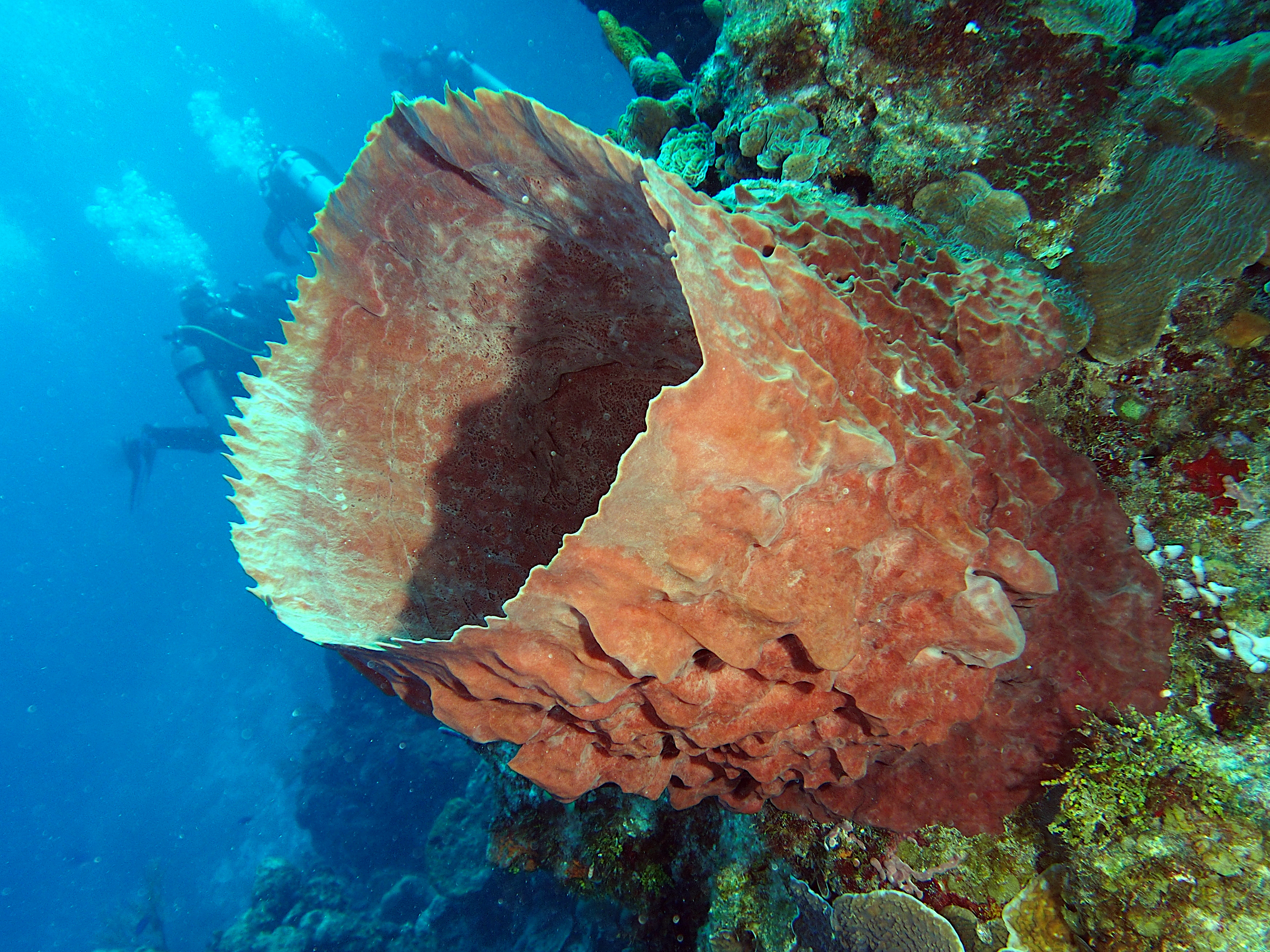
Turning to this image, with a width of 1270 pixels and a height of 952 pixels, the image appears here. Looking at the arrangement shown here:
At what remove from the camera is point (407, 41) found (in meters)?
79.9

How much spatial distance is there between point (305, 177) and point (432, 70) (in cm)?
1113

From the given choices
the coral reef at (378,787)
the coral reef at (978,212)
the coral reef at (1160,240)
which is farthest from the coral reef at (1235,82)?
the coral reef at (378,787)

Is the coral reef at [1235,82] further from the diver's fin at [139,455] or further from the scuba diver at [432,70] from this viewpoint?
the diver's fin at [139,455]

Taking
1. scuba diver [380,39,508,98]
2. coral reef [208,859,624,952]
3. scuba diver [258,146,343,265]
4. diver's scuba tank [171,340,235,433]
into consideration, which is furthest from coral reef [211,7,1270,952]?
scuba diver [380,39,508,98]

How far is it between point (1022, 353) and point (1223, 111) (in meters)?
1.02

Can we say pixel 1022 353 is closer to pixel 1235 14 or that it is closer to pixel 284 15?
pixel 1235 14

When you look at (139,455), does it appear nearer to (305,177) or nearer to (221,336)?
(221,336)

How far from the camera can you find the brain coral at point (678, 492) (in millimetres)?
1350

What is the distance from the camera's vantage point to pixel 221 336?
15812 mm

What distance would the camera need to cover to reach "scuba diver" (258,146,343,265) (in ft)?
56.6

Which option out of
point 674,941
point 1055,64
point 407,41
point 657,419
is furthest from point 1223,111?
point 407,41

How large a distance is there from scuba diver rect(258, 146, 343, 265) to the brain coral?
17836mm

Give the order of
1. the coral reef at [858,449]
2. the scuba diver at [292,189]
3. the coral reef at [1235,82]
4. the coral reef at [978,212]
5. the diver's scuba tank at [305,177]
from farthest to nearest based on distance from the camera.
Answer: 1. the scuba diver at [292,189]
2. the diver's scuba tank at [305,177]
3. the coral reef at [978,212]
4. the coral reef at [1235,82]
5. the coral reef at [858,449]

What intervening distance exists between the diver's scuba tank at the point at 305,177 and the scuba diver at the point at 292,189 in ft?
0.04
